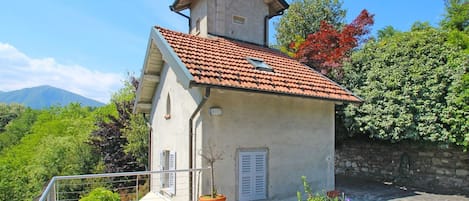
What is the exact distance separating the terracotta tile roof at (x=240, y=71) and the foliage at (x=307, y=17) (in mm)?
18429

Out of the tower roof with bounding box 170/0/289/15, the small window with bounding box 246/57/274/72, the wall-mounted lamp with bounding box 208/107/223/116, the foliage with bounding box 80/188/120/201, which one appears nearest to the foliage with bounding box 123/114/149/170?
the tower roof with bounding box 170/0/289/15

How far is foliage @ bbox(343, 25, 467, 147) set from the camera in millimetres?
12016

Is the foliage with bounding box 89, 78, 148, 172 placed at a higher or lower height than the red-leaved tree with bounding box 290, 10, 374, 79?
lower

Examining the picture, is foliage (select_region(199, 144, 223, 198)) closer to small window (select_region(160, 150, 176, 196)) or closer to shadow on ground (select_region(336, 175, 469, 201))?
small window (select_region(160, 150, 176, 196))

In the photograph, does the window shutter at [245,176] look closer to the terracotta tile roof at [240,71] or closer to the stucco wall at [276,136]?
the stucco wall at [276,136]

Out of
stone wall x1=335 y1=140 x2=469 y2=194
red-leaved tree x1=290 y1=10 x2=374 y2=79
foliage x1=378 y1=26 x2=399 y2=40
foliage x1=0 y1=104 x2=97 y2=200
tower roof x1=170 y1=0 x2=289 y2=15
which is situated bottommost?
foliage x1=0 y1=104 x2=97 y2=200

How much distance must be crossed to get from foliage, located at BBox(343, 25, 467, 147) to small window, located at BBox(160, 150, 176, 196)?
892 centimetres

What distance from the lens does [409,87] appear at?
12.8 m

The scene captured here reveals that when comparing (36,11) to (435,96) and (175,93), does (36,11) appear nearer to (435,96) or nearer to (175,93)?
(175,93)

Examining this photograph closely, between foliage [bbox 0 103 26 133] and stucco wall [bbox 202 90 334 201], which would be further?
foliage [bbox 0 103 26 133]

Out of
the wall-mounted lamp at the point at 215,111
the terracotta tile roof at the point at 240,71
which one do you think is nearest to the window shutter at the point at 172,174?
the wall-mounted lamp at the point at 215,111

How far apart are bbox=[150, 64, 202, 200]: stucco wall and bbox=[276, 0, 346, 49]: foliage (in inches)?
785

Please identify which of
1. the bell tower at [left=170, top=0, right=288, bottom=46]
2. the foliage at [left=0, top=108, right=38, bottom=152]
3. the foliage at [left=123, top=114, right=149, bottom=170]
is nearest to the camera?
the bell tower at [left=170, top=0, right=288, bottom=46]

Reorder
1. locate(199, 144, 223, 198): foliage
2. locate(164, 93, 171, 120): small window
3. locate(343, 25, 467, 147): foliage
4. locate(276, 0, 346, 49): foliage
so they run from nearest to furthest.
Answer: locate(199, 144, 223, 198): foliage < locate(164, 93, 171, 120): small window < locate(343, 25, 467, 147): foliage < locate(276, 0, 346, 49): foliage
